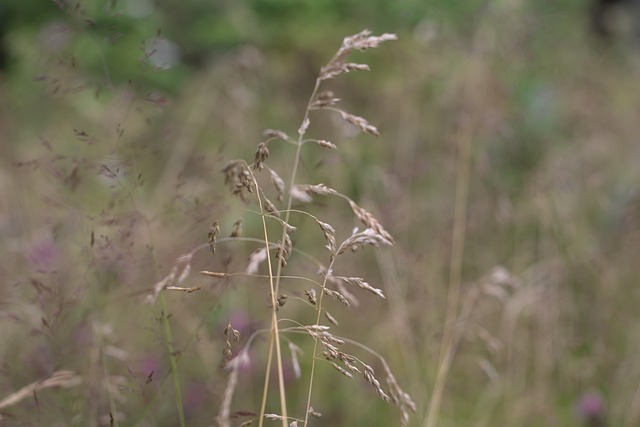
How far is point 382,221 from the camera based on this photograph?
2336 mm

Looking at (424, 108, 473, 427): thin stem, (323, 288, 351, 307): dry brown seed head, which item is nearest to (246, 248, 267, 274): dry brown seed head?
(323, 288, 351, 307): dry brown seed head

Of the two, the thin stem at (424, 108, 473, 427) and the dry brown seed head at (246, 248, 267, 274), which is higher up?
the dry brown seed head at (246, 248, 267, 274)

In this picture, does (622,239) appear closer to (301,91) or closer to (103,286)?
(103,286)

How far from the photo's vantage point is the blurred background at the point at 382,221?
165 cm

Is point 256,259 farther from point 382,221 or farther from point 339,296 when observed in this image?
point 382,221

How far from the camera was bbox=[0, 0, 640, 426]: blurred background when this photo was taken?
165 centimetres

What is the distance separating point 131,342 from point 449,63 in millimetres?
1920

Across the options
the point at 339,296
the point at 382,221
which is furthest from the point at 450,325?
the point at 339,296

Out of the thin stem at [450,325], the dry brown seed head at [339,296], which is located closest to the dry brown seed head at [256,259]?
the dry brown seed head at [339,296]

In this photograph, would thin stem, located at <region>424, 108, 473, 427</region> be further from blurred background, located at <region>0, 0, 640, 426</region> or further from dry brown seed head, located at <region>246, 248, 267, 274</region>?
dry brown seed head, located at <region>246, 248, 267, 274</region>

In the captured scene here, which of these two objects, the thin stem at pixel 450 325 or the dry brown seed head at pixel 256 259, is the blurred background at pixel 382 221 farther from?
the dry brown seed head at pixel 256 259

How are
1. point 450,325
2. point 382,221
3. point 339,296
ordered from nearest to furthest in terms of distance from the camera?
1. point 339,296
2. point 450,325
3. point 382,221

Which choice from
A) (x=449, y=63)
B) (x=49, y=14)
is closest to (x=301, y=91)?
(x=449, y=63)

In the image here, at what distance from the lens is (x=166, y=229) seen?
3.09 meters
